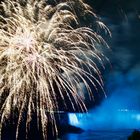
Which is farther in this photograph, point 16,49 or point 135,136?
point 135,136

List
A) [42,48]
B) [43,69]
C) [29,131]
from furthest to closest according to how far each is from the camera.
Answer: [29,131], [43,69], [42,48]

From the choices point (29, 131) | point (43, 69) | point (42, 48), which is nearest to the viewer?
point (42, 48)

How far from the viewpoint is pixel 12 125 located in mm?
32062

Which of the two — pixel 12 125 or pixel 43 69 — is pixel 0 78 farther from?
pixel 12 125

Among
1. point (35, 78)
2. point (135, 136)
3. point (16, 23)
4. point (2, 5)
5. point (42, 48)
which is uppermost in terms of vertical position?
point (2, 5)

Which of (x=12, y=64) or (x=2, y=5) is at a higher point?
(x=2, y=5)

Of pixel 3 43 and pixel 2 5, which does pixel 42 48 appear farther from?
pixel 2 5

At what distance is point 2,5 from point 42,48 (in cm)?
335

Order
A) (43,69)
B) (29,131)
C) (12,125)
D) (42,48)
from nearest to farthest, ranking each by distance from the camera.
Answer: (42,48) < (43,69) < (12,125) < (29,131)

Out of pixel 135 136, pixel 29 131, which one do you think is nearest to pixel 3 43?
pixel 135 136

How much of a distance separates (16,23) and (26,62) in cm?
208

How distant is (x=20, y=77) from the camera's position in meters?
17.9

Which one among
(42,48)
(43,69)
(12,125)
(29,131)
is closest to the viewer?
(42,48)

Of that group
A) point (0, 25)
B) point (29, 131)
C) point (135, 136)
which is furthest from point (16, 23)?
point (29, 131)
